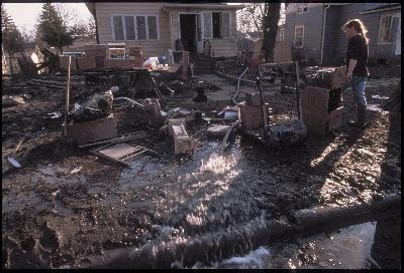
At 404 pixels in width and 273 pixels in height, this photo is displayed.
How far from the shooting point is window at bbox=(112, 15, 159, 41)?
17500 mm

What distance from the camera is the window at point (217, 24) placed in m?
18.9

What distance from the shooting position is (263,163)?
4879 mm

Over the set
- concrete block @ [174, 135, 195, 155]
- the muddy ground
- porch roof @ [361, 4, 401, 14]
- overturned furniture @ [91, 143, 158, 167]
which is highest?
porch roof @ [361, 4, 401, 14]

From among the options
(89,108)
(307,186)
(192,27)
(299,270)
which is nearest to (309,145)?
(307,186)

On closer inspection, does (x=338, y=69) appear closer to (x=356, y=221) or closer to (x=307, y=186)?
(x=307, y=186)

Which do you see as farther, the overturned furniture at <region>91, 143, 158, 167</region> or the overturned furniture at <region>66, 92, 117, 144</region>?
the overturned furniture at <region>66, 92, 117, 144</region>

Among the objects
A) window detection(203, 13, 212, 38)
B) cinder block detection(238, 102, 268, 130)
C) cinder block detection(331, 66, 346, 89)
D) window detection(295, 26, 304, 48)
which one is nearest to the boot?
cinder block detection(331, 66, 346, 89)

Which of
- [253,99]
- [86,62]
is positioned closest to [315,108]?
[253,99]

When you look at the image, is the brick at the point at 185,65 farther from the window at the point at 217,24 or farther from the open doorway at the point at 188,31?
the open doorway at the point at 188,31

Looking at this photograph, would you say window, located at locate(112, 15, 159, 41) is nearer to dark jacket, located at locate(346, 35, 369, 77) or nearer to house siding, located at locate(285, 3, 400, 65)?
house siding, located at locate(285, 3, 400, 65)

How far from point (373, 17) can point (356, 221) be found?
2038 cm

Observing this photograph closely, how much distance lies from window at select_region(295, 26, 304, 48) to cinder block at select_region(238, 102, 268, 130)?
21.7m

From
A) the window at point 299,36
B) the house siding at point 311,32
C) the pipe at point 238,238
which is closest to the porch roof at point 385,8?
the house siding at point 311,32

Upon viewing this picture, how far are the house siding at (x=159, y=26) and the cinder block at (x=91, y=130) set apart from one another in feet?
43.2
